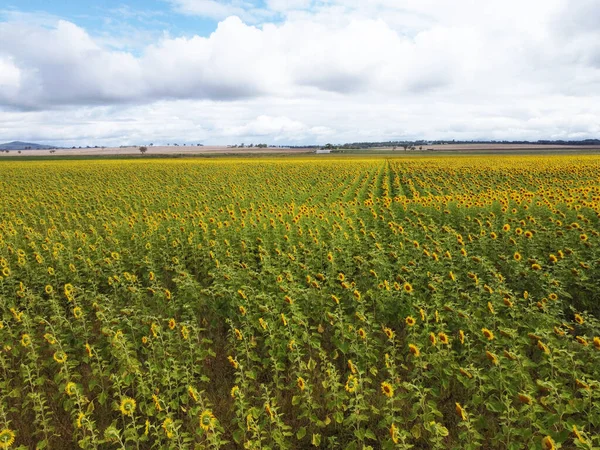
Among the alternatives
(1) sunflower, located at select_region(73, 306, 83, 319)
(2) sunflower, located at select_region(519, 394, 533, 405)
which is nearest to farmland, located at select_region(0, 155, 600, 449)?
(2) sunflower, located at select_region(519, 394, 533, 405)

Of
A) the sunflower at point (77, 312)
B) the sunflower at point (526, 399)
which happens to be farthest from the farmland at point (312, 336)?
the sunflower at point (77, 312)

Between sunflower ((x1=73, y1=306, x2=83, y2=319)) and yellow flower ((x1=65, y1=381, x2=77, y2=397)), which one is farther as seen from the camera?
sunflower ((x1=73, y1=306, x2=83, y2=319))

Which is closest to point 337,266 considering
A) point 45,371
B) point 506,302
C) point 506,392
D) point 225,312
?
point 225,312

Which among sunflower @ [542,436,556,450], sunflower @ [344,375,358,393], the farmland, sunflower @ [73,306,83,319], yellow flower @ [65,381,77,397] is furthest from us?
sunflower @ [73,306,83,319]

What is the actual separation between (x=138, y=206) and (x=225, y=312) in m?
12.4

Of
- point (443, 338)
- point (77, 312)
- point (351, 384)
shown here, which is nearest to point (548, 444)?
point (443, 338)

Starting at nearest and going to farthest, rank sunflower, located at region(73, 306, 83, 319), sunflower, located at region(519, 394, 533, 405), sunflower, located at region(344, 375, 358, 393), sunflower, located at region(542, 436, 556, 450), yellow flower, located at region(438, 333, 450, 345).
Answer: sunflower, located at region(542, 436, 556, 450) < sunflower, located at region(519, 394, 533, 405) < sunflower, located at region(344, 375, 358, 393) < yellow flower, located at region(438, 333, 450, 345) < sunflower, located at region(73, 306, 83, 319)

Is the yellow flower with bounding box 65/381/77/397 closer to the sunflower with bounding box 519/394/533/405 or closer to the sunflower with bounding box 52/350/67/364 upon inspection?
the sunflower with bounding box 52/350/67/364

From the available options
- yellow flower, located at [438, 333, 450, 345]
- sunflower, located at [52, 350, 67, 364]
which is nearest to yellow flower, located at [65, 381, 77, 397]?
sunflower, located at [52, 350, 67, 364]

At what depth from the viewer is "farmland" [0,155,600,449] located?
4.00 metres

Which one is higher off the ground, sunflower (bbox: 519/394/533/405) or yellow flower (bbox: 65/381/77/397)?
sunflower (bbox: 519/394/533/405)

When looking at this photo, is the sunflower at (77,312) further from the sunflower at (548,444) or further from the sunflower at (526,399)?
the sunflower at (548,444)

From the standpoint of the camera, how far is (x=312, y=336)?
574 centimetres

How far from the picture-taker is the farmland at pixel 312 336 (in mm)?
3998
